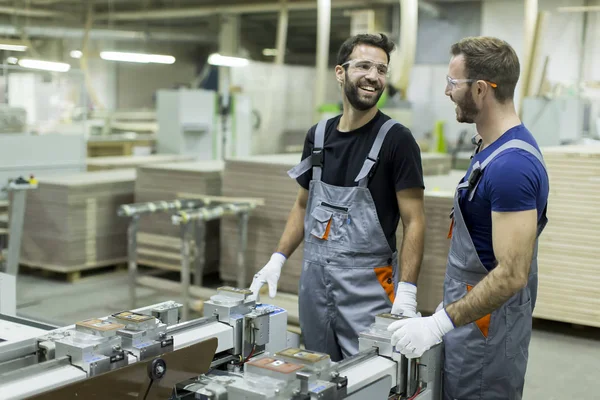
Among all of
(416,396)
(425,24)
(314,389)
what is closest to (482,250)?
(416,396)

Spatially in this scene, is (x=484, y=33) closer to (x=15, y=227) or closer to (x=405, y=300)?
(x=15, y=227)

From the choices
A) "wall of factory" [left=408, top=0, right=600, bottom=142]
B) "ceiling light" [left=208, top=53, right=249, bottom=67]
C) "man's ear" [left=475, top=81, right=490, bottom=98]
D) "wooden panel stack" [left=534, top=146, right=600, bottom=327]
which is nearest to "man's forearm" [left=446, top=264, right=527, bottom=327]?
"man's ear" [left=475, top=81, right=490, bottom=98]

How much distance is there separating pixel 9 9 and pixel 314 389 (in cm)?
1503

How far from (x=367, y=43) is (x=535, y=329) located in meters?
3.85

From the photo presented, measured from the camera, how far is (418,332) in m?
2.05

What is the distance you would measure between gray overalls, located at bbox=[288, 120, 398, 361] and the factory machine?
0.47 m

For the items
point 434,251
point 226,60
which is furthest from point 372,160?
point 226,60

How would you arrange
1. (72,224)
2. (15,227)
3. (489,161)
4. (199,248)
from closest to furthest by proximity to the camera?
(489,161), (15,227), (199,248), (72,224)

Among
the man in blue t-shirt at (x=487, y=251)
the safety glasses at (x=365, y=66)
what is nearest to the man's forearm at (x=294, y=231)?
the safety glasses at (x=365, y=66)

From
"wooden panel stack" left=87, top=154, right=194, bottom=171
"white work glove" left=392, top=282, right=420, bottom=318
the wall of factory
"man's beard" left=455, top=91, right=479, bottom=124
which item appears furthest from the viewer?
the wall of factory

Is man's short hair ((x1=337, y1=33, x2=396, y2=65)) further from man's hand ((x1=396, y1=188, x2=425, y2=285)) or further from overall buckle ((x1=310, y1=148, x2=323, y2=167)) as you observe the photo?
man's hand ((x1=396, y1=188, x2=425, y2=285))

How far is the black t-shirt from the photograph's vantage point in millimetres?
2744

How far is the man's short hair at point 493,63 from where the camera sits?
2199 mm

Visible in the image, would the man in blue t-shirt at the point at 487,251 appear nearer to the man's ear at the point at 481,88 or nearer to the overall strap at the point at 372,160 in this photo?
the man's ear at the point at 481,88
